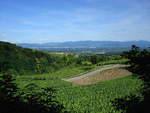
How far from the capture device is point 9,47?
139 ft

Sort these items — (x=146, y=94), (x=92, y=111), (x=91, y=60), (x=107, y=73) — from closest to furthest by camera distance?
1. (x=146, y=94)
2. (x=92, y=111)
3. (x=107, y=73)
4. (x=91, y=60)

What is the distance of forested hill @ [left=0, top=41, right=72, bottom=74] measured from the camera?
39591 mm

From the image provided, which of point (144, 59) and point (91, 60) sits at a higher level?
point (144, 59)

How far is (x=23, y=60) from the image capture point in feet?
138

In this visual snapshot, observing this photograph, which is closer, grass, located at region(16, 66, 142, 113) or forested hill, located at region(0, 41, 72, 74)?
grass, located at region(16, 66, 142, 113)

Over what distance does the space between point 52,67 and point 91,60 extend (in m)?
18.2

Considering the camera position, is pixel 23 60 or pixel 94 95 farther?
pixel 23 60

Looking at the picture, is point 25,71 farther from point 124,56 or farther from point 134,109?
point 124,56

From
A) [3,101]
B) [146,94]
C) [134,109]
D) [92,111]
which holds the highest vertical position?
[3,101]

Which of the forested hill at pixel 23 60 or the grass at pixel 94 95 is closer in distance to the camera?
the grass at pixel 94 95

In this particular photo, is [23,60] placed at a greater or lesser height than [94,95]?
greater

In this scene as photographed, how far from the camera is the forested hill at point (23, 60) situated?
3959cm

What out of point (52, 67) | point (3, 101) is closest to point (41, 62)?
point (52, 67)

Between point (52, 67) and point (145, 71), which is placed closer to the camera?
point (145, 71)
